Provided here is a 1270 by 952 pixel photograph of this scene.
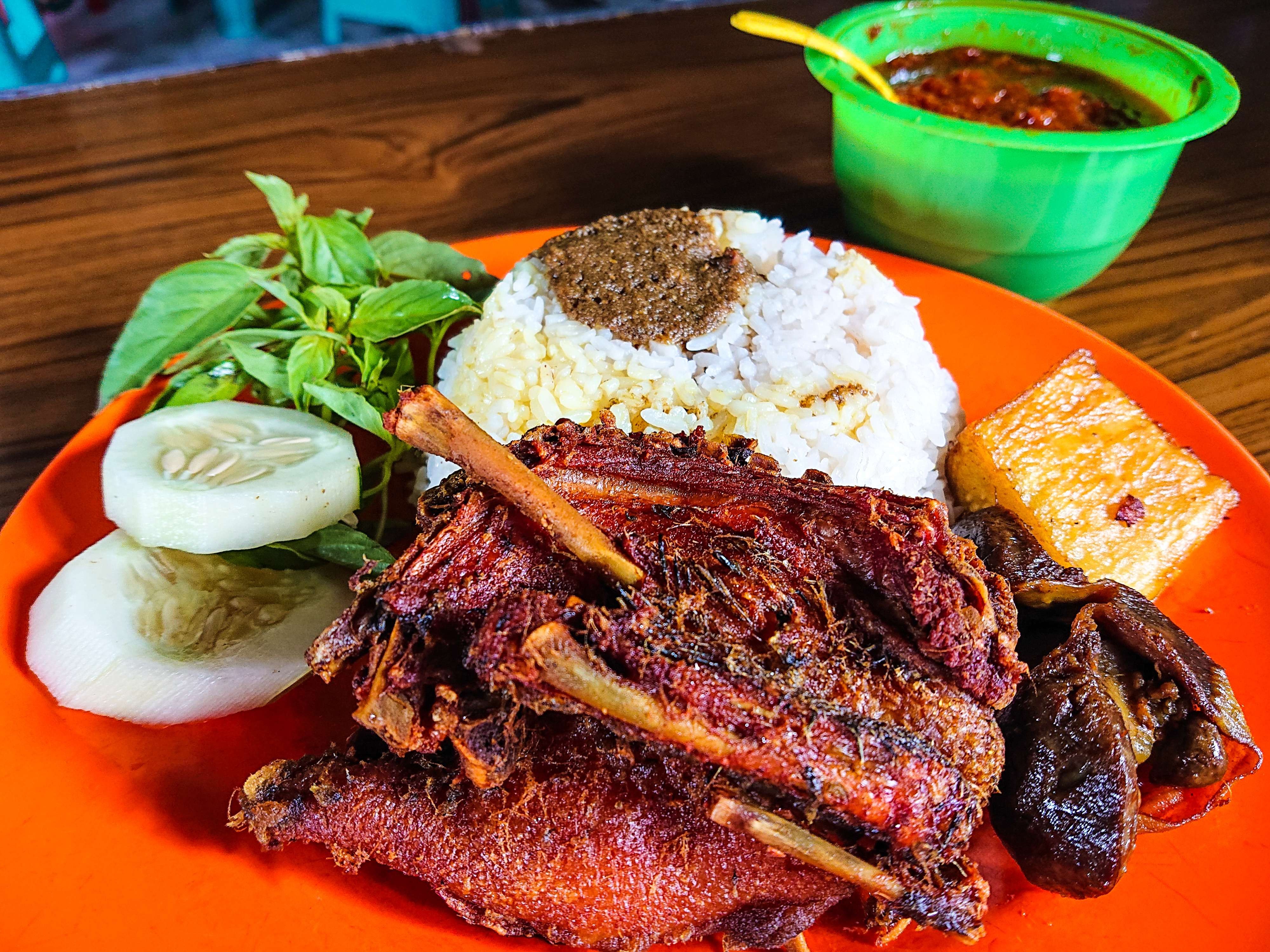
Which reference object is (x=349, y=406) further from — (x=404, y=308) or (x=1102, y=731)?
(x=1102, y=731)

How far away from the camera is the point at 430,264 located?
8.36ft

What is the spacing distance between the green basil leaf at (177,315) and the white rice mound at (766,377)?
571mm

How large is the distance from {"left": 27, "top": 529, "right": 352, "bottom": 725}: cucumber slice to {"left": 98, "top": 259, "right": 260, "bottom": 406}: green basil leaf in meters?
0.55

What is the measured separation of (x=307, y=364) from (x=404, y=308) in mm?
278

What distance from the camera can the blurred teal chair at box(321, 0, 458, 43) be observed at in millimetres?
6281

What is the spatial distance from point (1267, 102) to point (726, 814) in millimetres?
4537

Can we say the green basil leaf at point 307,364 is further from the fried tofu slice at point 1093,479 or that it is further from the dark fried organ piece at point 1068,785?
the dark fried organ piece at point 1068,785

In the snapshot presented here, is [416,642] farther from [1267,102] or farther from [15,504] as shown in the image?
[1267,102]

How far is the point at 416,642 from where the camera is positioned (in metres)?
1.22

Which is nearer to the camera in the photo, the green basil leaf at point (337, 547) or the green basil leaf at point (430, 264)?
the green basil leaf at point (337, 547)

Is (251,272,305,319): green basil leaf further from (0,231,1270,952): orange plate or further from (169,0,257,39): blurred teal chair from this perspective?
(169,0,257,39): blurred teal chair

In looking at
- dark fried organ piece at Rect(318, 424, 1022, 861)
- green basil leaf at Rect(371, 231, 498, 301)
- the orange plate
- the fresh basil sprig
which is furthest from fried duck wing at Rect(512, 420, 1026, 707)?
green basil leaf at Rect(371, 231, 498, 301)

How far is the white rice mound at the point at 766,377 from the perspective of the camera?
6.75 ft

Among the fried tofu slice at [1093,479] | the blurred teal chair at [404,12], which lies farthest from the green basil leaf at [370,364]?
the blurred teal chair at [404,12]
